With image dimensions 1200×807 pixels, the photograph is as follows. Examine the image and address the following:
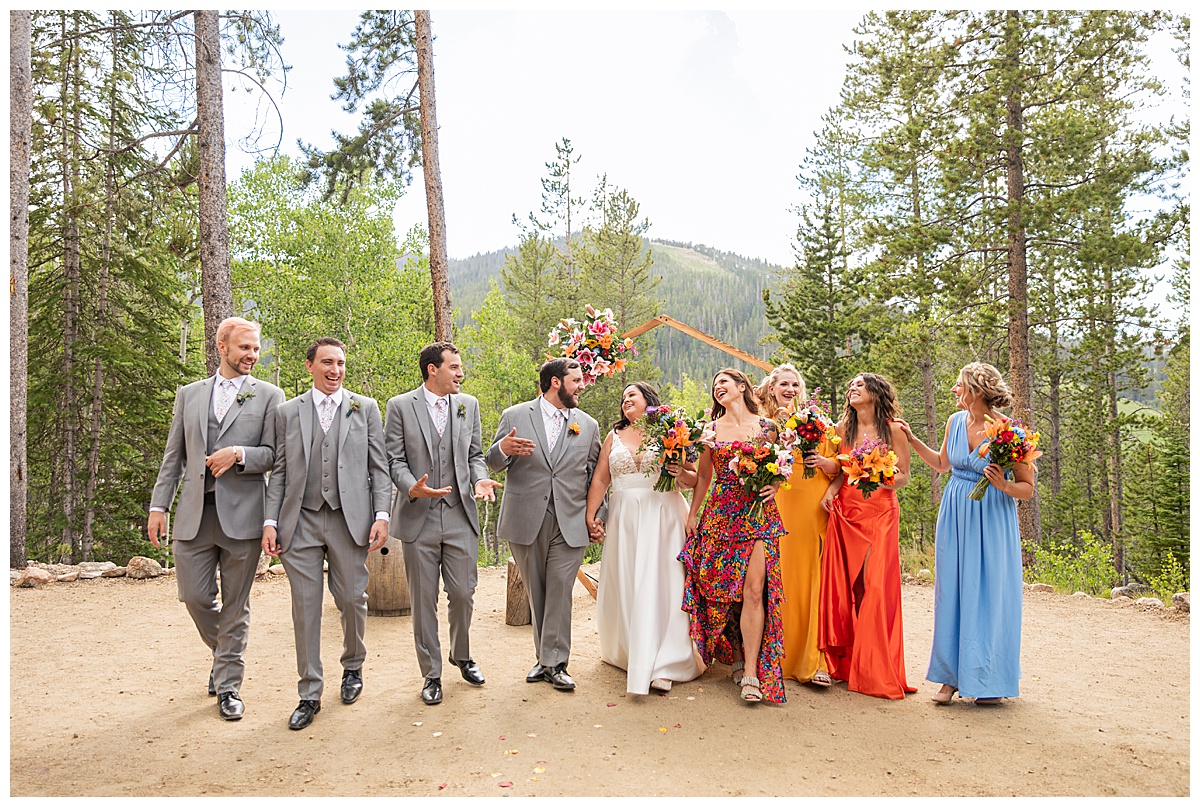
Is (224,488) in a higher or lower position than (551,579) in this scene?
higher

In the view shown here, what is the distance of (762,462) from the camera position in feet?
16.0

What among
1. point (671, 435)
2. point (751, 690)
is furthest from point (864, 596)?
point (671, 435)

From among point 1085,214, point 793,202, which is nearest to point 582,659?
point 1085,214

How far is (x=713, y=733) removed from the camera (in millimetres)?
4418

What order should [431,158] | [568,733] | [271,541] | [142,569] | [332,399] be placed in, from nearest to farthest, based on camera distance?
[568,733] → [271,541] → [332,399] → [142,569] → [431,158]

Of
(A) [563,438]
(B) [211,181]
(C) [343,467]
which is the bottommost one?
(C) [343,467]

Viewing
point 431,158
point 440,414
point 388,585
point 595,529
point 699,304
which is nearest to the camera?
point 440,414

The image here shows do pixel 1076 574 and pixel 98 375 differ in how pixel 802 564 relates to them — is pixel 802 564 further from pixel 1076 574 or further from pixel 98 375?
pixel 98 375

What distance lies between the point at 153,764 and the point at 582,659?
284 centimetres

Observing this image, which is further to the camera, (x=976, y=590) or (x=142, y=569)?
(x=142, y=569)

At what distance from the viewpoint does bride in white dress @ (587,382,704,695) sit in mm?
5145

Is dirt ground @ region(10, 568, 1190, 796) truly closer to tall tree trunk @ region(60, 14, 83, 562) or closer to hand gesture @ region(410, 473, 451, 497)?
hand gesture @ region(410, 473, 451, 497)

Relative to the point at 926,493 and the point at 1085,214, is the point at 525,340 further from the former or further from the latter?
the point at 1085,214

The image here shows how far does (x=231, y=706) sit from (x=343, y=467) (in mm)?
1462
